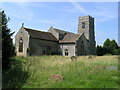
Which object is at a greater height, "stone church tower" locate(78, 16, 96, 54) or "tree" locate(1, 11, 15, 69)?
"stone church tower" locate(78, 16, 96, 54)

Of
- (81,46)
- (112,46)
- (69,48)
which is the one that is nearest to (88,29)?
(81,46)

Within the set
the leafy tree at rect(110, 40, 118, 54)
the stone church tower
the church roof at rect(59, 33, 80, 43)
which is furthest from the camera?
the leafy tree at rect(110, 40, 118, 54)

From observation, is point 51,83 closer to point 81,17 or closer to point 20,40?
point 20,40

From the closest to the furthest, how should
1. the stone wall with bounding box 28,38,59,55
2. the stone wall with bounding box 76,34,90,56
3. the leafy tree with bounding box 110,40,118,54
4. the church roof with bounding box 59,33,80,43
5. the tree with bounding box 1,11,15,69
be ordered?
the tree with bounding box 1,11,15,69 < the stone wall with bounding box 28,38,59,55 < the church roof with bounding box 59,33,80,43 < the stone wall with bounding box 76,34,90,56 < the leafy tree with bounding box 110,40,118,54

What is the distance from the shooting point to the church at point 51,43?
40031 millimetres

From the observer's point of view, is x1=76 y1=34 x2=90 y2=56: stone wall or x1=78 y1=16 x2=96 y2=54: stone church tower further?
x1=78 y1=16 x2=96 y2=54: stone church tower

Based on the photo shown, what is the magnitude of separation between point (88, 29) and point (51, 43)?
17.7 m

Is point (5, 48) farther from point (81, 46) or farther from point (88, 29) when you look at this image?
point (88, 29)

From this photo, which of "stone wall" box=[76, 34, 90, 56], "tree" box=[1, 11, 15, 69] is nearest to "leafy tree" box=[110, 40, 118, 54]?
"stone wall" box=[76, 34, 90, 56]

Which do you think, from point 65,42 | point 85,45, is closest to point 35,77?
point 65,42

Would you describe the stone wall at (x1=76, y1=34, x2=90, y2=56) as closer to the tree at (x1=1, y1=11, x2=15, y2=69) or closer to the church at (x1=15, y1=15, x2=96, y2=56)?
the church at (x1=15, y1=15, x2=96, y2=56)

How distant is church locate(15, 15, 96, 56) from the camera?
40.0 metres

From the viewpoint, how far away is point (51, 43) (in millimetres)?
45406

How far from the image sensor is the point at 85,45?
51.5 m
